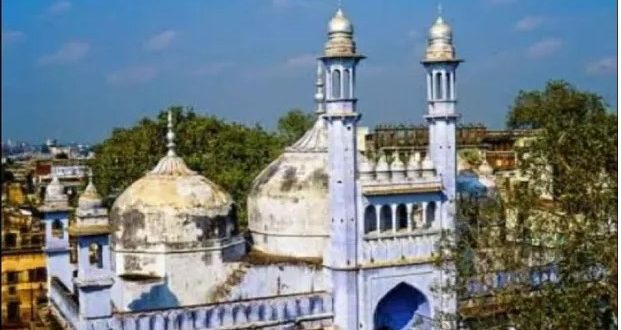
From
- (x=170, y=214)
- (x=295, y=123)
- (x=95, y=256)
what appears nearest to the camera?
(x=170, y=214)

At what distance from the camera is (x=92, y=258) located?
1273cm

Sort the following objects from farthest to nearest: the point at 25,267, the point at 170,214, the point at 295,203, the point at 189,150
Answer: the point at 189,150 < the point at 25,267 < the point at 295,203 < the point at 170,214

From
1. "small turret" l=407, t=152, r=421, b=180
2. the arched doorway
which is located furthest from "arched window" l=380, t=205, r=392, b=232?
the arched doorway

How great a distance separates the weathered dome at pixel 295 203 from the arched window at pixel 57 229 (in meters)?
2.57

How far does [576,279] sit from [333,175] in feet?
11.9

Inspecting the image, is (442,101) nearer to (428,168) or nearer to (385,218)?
(428,168)

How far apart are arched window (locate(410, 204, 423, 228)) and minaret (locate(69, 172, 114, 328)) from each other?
364 centimetres

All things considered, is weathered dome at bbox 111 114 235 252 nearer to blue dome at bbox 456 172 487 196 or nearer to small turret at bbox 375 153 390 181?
small turret at bbox 375 153 390 181

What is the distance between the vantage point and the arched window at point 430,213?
452 inches

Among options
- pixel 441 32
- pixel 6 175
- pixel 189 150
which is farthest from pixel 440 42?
pixel 189 150

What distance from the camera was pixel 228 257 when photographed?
12.2m

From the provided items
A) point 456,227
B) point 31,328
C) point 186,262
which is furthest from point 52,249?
point 456,227

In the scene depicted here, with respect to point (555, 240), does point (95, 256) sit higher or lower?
lower

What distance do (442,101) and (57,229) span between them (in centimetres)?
531
